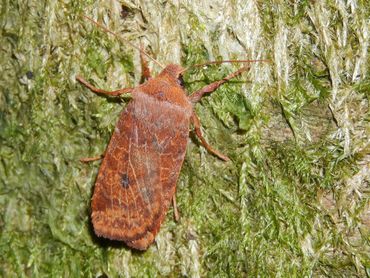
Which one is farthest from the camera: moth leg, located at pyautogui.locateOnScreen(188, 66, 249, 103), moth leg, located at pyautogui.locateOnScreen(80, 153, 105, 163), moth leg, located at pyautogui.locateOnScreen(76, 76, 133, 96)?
moth leg, located at pyautogui.locateOnScreen(80, 153, 105, 163)

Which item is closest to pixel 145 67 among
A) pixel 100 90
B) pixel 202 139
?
pixel 100 90

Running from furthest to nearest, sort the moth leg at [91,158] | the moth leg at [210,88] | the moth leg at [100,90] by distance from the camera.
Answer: the moth leg at [91,158] < the moth leg at [100,90] < the moth leg at [210,88]

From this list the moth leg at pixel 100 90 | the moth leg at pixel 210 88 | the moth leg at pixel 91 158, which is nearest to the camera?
the moth leg at pixel 210 88

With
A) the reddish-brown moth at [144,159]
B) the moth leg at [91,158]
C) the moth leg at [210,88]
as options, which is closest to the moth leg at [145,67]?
the reddish-brown moth at [144,159]

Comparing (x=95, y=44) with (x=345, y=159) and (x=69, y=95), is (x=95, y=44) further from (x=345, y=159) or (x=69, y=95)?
(x=345, y=159)

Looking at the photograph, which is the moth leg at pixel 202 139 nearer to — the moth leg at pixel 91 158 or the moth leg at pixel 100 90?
the moth leg at pixel 100 90

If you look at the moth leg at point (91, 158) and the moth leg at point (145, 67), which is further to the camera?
the moth leg at point (91, 158)

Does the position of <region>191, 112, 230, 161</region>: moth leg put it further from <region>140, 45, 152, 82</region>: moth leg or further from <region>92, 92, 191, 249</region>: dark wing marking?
<region>140, 45, 152, 82</region>: moth leg

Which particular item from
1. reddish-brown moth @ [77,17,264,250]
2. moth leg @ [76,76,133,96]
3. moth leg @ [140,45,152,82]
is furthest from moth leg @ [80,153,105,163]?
moth leg @ [140,45,152,82]

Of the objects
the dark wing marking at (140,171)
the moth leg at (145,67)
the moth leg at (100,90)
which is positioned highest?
the moth leg at (145,67)
